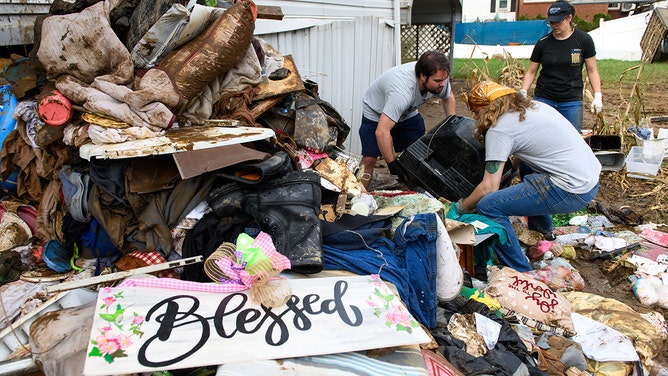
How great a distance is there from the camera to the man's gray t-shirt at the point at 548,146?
340cm

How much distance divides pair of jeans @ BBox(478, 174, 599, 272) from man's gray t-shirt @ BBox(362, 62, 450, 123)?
120 centimetres

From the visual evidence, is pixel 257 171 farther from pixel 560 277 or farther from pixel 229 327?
pixel 560 277

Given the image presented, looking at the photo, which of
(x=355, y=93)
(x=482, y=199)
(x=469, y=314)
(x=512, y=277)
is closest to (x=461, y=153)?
(x=482, y=199)

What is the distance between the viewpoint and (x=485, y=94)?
3506mm

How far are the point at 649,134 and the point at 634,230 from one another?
6.70 feet

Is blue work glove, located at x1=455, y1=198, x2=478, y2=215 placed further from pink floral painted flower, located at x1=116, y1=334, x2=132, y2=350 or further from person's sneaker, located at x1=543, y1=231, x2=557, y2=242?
pink floral painted flower, located at x1=116, y1=334, x2=132, y2=350

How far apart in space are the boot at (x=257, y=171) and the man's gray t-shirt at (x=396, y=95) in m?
1.88

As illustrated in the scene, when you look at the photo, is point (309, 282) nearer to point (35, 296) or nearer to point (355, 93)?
point (35, 296)

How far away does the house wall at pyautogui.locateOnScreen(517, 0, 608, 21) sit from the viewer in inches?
1277

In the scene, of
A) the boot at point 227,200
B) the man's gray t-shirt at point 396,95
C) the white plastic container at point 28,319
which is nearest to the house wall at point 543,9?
the man's gray t-shirt at point 396,95

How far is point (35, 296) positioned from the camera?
258cm

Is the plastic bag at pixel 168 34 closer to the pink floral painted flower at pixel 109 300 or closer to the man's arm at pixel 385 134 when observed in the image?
the pink floral painted flower at pixel 109 300

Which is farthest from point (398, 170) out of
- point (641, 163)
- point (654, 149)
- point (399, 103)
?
point (654, 149)

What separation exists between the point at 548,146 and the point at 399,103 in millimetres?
1351
